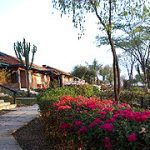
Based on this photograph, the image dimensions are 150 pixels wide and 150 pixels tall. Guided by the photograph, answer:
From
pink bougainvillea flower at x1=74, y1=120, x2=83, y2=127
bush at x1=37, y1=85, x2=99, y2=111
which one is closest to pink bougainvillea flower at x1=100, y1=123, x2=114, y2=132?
pink bougainvillea flower at x1=74, y1=120, x2=83, y2=127

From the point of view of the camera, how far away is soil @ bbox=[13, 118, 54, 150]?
947 cm

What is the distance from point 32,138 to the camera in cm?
1068

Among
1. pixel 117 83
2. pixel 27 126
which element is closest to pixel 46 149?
pixel 27 126

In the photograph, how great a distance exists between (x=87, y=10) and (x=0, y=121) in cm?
696

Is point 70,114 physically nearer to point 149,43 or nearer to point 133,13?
point 133,13

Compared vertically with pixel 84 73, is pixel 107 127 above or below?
below

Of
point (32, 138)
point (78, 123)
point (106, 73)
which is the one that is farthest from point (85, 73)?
point (78, 123)

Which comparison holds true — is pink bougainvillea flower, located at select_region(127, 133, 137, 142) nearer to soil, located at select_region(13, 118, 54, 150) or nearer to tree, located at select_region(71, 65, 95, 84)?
soil, located at select_region(13, 118, 54, 150)

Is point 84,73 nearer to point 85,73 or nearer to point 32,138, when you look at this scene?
point 85,73

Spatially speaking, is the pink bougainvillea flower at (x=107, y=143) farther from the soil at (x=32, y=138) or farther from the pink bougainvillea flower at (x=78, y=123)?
the soil at (x=32, y=138)

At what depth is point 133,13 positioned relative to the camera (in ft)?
57.5

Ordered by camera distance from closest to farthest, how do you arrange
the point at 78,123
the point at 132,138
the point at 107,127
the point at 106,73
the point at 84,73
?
the point at 132,138 < the point at 107,127 < the point at 78,123 < the point at 84,73 < the point at 106,73

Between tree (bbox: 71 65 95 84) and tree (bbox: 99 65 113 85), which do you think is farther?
tree (bbox: 99 65 113 85)

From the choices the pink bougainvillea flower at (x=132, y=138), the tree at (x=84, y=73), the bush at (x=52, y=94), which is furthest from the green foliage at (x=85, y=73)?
the pink bougainvillea flower at (x=132, y=138)
